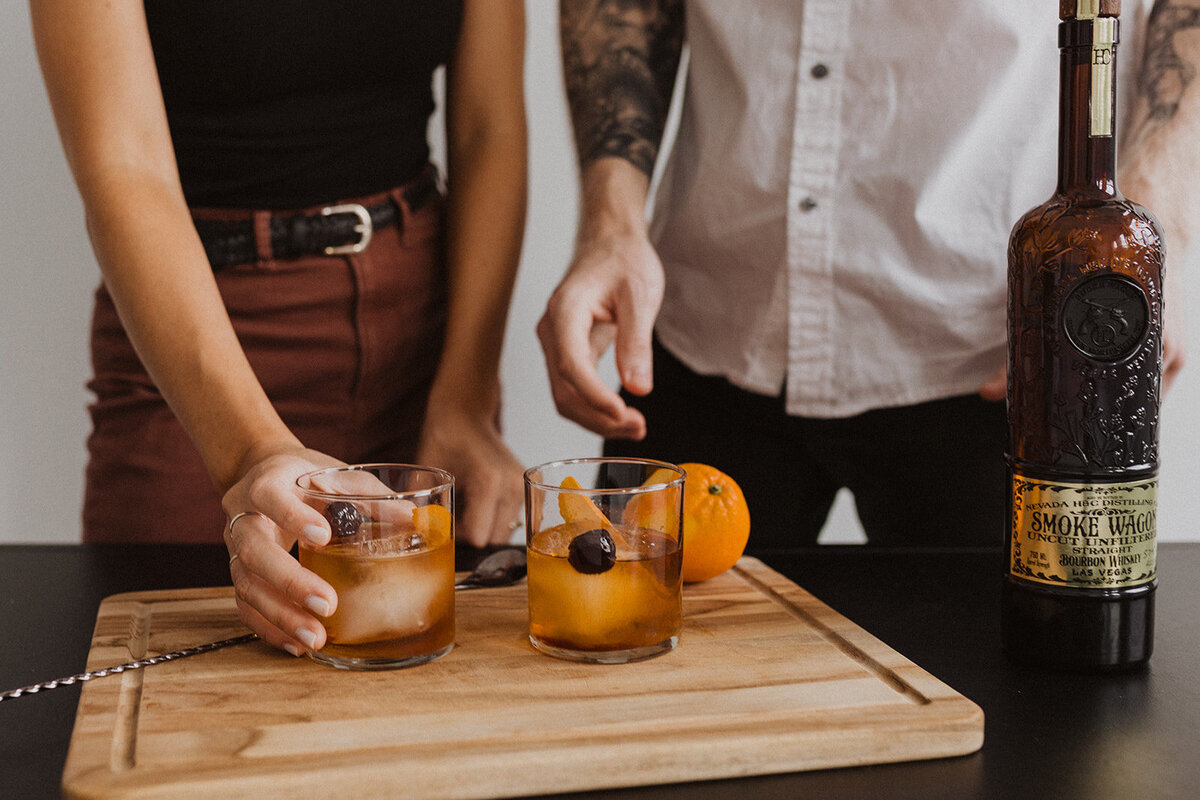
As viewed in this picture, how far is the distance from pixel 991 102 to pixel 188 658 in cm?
108

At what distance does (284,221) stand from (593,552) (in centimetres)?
75

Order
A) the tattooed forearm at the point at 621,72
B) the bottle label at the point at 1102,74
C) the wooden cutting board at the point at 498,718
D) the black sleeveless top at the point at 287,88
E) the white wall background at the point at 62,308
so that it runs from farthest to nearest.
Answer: the white wall background at the point at 62,308
the tattooed forearm at the point at 621,72
the black sleeveless top at the point at 287,88
the bottle label at the point at 1102,74
the wooden cutting board at the point at 498,718

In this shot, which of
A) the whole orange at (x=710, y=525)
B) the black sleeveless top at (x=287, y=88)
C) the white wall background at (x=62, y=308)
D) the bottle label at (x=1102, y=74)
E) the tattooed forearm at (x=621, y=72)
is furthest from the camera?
the white wall background at (x=62, y=308)

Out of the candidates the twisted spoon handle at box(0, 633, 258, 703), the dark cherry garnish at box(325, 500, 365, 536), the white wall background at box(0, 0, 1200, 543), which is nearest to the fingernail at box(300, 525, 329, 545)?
the dark cherry garnish at box(325, 500, 365, 536)

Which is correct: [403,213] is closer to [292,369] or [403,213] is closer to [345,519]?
[292,369]

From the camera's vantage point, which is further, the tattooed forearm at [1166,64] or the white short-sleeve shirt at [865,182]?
the white short-sleeve shirt at [865,182]

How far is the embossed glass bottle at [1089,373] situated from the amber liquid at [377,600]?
47 centimetres

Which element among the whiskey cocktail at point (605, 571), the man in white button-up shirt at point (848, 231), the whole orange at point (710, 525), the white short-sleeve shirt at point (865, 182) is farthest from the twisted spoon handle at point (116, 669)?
the white short-sleeve shirt at point (865, 182)

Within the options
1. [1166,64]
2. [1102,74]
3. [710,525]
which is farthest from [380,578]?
[1166,64]

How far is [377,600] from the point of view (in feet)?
2.83

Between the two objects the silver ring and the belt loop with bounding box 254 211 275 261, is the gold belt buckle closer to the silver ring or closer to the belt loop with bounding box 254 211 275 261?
the belt loop with bounding box 254 211 275 261

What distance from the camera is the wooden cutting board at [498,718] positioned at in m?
0.69

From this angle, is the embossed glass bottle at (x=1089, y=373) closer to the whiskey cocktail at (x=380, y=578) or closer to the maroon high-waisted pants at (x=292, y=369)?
the whiskey cocktail at (x=380, y=578)

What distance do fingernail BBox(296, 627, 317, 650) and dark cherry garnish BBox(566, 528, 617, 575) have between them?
20 centimetres
